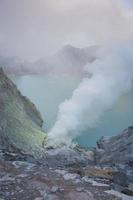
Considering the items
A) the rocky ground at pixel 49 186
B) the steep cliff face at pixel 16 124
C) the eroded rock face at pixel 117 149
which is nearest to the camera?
the rocky ground at pixel 49 186

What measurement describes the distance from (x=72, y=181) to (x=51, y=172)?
127 cm

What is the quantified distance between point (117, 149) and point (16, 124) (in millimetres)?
12739

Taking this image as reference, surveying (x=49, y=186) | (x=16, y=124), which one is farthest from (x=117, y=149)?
(x=49, y=186)

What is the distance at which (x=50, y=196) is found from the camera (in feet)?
34.2

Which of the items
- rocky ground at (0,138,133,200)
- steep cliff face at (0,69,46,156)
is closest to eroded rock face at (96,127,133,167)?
steep cliff face at (0,69,46,156)

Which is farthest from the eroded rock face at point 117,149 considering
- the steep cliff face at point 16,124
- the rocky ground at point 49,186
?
the rocky ground at point 49,186

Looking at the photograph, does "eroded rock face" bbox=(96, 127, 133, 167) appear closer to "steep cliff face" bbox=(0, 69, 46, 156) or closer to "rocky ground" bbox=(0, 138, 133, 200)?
"steep cliff face" bbox=(0, 69, 46, 156)

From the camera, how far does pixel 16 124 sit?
37688 millimetres

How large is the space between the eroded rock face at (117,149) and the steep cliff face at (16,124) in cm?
822

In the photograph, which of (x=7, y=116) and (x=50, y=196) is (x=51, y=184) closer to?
(x=50, y=196)

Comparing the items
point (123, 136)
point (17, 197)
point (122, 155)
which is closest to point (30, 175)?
point (17, 197)

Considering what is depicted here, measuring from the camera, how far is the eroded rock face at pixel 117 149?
32.5 meters

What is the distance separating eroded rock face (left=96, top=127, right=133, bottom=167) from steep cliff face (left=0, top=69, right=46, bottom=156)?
8219 millimetres

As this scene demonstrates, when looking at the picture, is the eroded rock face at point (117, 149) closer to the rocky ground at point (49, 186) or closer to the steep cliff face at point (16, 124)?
the steep cliff face at point (16, 124)
